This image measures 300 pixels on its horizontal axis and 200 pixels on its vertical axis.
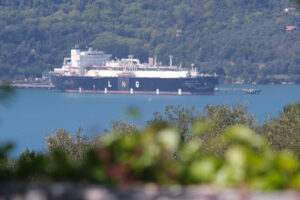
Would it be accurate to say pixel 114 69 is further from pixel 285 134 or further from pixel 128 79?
pixel 285 134

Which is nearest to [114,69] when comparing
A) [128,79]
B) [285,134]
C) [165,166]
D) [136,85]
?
[128,79]

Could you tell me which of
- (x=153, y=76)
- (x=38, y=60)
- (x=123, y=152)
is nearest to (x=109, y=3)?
(x=38, y=60)

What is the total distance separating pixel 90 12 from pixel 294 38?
3114 centimetres

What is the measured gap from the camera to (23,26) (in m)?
90.7

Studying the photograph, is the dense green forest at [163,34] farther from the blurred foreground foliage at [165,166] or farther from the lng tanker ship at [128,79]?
the blurred foreground foliage at [165,166]

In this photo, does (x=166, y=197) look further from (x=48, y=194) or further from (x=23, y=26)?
(x=23, y=26)

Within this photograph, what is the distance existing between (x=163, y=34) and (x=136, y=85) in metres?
31.4

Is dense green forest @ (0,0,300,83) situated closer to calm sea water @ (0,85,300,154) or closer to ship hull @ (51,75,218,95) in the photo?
ship hull @ (51,75,218,95)

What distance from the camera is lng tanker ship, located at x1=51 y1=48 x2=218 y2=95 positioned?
6366cm

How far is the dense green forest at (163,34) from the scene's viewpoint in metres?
84.8

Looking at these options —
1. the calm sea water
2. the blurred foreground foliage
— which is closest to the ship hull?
the calm sea water

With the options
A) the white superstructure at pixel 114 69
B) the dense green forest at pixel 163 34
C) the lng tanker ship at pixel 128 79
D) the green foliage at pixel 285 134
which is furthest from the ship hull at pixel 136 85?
the green foliage at pixel 285 134

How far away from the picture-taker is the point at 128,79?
65812 mm

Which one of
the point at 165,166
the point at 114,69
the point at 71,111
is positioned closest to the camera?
the point at 165,166
